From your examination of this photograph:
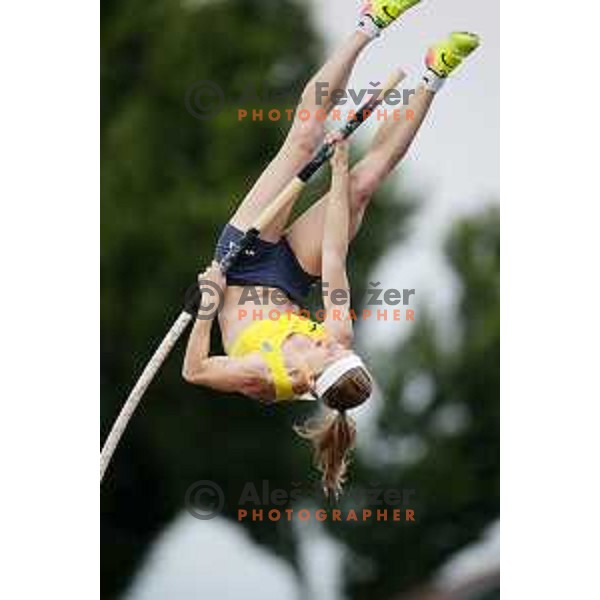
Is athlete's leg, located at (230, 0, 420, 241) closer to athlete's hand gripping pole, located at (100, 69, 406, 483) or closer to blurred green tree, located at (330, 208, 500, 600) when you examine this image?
athlete's hand gripping pole, located at (100, 69, 406, 483)

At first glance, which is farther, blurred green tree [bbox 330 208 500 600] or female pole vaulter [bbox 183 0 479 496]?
blurred green tree [bbox 330 208 500 600]

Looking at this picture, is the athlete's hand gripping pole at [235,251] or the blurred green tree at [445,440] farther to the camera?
the blurred green tree at [445,440]

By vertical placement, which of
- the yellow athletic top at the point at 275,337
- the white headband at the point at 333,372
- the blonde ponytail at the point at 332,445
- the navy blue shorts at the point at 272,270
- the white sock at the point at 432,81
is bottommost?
the blonde ponytail at the point at 332,445

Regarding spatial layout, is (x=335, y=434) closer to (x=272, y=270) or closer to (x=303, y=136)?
(x=272, y=270)

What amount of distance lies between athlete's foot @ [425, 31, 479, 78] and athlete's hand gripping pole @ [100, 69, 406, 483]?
0.31ft

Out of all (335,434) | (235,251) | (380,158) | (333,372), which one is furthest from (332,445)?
(380,158)

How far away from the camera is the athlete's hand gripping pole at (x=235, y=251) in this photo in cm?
763

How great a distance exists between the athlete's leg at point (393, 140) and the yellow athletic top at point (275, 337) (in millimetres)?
160

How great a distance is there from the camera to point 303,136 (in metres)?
7.68

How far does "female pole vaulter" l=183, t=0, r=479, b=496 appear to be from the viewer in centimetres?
761

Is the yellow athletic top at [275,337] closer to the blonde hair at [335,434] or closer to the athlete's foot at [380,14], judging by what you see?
the blonde hair at [335,434]

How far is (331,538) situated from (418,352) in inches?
23.0

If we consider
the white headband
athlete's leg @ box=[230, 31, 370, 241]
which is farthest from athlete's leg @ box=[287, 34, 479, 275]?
the white headband

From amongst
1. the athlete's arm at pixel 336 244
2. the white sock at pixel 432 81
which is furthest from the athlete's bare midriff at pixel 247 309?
the white sock at pixel 432 81
